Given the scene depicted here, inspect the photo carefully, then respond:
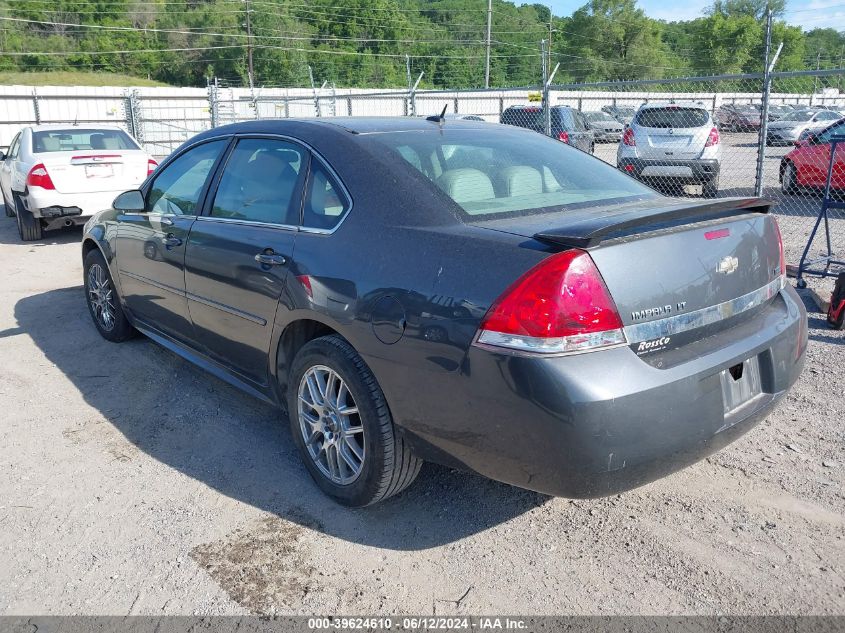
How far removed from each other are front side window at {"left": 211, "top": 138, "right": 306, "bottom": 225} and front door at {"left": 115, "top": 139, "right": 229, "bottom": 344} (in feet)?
0.77

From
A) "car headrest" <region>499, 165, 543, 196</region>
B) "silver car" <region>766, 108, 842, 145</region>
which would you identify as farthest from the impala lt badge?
"silver car" <region>766, 108, 842, 145</region>

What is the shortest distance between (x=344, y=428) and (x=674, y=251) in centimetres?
153

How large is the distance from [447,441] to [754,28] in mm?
80587

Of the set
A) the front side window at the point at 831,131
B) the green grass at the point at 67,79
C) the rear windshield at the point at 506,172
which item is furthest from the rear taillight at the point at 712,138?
the green grass at the point at 67,79

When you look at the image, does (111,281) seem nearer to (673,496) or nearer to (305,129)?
(305,129)

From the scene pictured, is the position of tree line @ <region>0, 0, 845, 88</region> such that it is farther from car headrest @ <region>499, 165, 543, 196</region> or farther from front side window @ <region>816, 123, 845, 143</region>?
Answer: car headrest @ <region>499, 165, 543, 196</region>

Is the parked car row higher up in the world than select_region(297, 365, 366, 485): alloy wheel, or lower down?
higher up

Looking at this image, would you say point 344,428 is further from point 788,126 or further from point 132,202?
point 788,126

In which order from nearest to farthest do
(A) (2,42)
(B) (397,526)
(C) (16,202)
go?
(B) (397,526) → (C) (16,202) → (A) (2,42)

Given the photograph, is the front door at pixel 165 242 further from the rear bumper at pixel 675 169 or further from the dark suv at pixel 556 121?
the dark suv at pixel 556 121

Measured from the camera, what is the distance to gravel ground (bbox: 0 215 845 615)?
8.62 feet

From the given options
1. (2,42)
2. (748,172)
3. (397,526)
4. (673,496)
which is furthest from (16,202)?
(2,42)

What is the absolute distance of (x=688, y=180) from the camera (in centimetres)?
1144

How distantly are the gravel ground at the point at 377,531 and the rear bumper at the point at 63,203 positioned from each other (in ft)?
20.5
